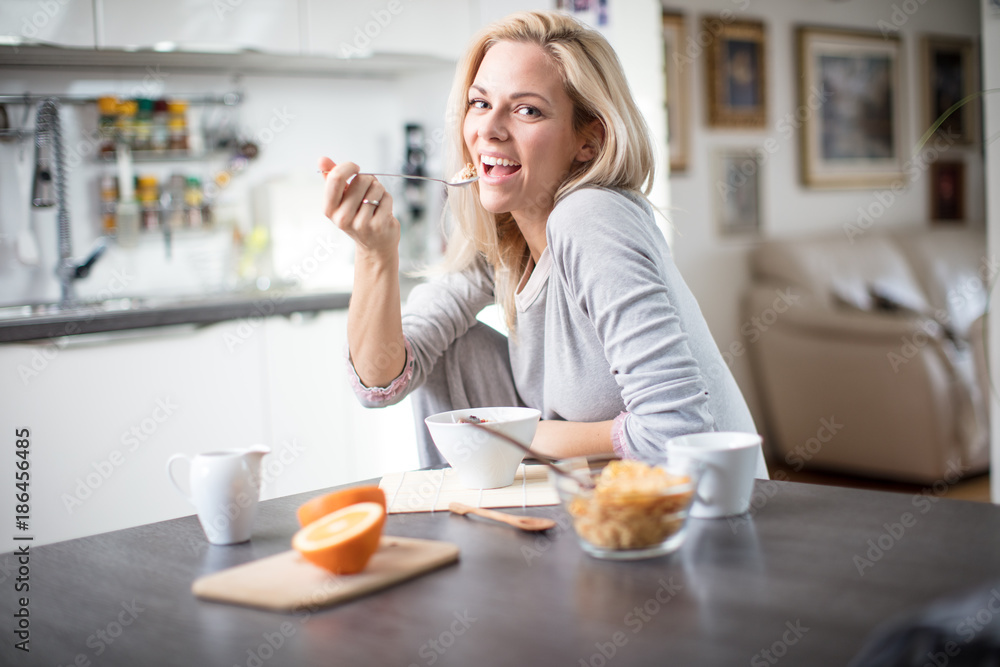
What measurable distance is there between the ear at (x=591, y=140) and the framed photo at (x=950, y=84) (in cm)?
435

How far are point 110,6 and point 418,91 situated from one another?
1.24 meters

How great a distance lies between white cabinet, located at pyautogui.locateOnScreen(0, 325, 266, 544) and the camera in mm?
2432

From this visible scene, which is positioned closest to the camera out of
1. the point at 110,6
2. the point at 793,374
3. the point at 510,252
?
the point at 510,252

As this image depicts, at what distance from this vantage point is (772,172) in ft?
15.1

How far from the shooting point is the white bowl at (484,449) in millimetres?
1119

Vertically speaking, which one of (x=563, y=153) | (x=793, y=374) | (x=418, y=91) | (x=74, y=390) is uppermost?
(x=418, y=91)

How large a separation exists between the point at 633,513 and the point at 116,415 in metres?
2.05

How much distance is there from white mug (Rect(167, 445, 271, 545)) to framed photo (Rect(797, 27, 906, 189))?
13.8 ft

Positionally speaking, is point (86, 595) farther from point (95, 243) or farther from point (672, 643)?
point (95, 243)

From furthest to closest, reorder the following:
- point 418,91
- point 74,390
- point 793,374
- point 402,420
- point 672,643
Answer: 1. point 793,374
2. point 418,91
3. point 402,420
4. point 74,390
5. point 672,643

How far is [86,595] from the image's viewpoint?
842 millimetres

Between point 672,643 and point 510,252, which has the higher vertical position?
point 510,252

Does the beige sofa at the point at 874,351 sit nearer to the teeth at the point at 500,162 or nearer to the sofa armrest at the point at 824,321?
the sofa armrest at the point at 824,321

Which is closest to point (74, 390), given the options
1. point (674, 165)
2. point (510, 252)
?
point (510, 252)
